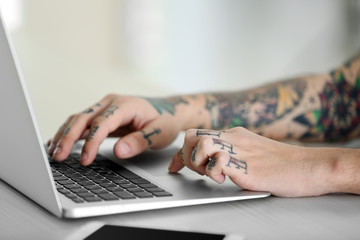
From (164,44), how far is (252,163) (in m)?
3.23

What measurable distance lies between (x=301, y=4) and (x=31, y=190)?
3605 millimetres

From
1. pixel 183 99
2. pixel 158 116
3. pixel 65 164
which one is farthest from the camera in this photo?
pixel 183 99

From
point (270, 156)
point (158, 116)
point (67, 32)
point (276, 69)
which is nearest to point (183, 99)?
point (158, 116)

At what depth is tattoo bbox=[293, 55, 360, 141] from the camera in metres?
1.46

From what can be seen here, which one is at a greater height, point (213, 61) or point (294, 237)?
point (294, 237)

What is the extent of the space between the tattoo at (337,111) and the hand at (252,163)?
70cm

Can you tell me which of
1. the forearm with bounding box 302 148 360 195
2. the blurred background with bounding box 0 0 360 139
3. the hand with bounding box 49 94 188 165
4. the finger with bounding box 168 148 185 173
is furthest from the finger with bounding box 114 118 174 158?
the blurred background with bounding box 0 0 360 139

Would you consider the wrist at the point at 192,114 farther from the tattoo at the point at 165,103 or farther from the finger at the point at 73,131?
the finger at the point at 73,131

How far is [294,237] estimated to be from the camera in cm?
58

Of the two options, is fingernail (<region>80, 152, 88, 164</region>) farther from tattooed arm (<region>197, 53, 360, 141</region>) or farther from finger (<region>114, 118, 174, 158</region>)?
tattooed arm (<region>197, 53, 360, 141</region>)

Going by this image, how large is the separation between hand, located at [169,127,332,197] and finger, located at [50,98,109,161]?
0.25 m

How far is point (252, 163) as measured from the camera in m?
0.73

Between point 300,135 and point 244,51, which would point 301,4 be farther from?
point 300,135

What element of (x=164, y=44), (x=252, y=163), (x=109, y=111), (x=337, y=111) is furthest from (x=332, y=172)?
(x=164, y=44)
